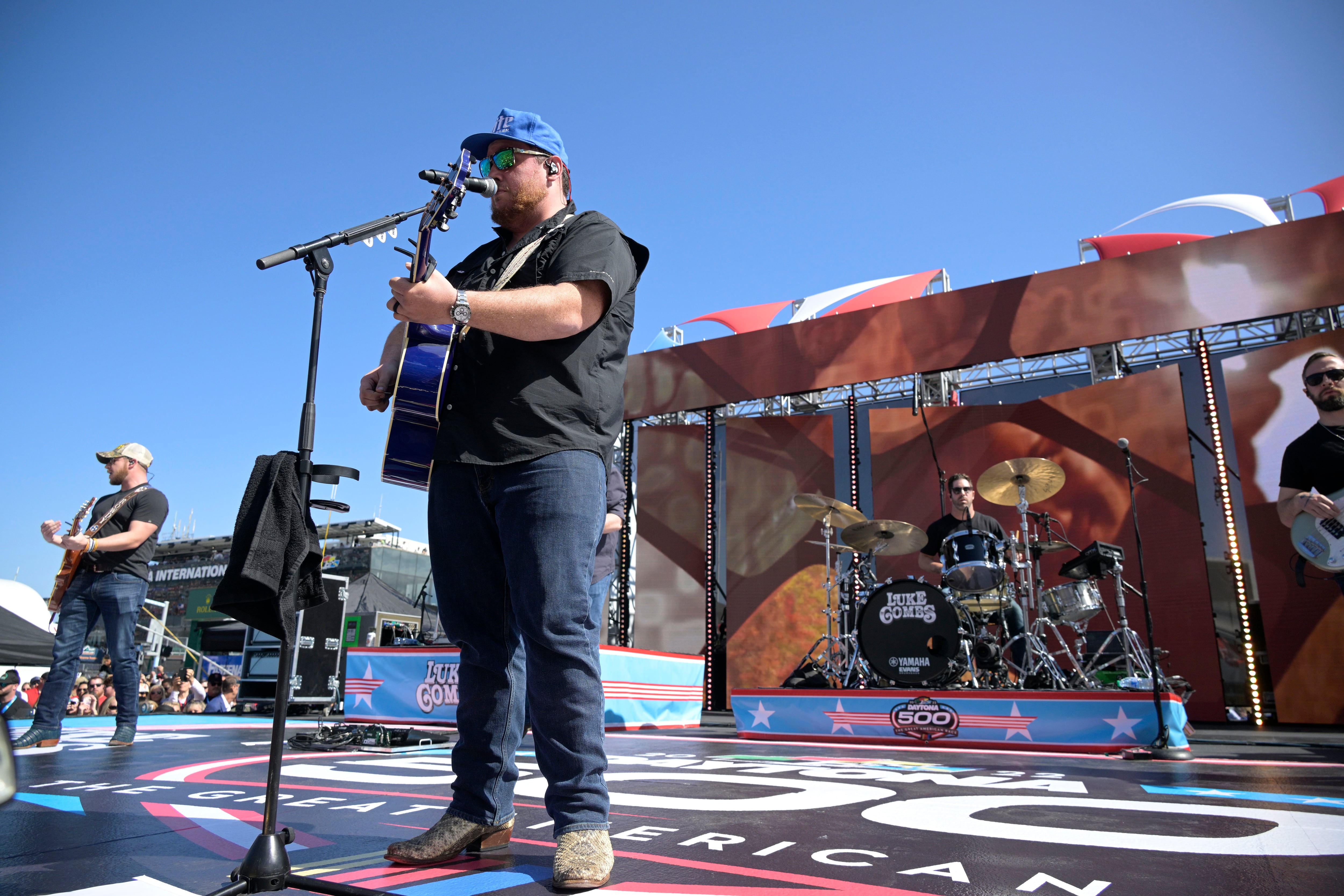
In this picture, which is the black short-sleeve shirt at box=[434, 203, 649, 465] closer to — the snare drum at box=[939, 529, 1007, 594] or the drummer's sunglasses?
the drummer's sunglasses

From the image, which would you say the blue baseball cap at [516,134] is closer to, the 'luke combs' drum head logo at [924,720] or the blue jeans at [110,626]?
the blue jeans at [110,626]

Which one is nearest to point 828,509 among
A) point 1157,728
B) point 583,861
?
point 1157,728

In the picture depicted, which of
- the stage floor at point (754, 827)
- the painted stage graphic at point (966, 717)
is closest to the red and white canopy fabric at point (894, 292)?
the painted stage graphic at point (966, 717)

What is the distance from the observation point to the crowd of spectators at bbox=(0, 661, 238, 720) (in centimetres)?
879

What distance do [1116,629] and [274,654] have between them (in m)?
10.0

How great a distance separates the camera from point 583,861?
4.30ft

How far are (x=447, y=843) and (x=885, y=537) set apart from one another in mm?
5549

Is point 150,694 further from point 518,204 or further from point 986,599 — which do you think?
point 518,204

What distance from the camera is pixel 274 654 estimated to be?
1030 cm

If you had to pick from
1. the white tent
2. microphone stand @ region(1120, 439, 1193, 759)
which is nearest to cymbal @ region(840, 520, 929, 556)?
microphone stand @ region(1120, 439, 1193, 759)

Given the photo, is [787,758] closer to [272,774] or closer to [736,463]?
[272,774]

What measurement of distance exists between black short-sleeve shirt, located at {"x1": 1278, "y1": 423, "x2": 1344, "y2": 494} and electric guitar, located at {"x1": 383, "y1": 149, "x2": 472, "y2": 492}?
10.6 ft

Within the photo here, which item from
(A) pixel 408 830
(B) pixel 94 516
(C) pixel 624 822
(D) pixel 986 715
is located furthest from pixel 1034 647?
(B) pixel 94 516

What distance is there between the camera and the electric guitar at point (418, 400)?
1.72 metres
